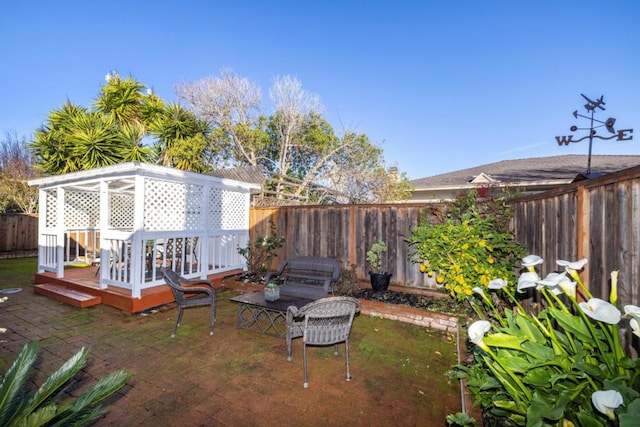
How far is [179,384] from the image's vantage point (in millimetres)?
2738

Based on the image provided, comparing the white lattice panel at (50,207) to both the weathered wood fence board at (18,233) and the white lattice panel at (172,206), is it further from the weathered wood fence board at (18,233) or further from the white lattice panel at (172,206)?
the weathered wood fence board at (18,233)

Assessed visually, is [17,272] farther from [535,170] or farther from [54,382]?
[535,170]

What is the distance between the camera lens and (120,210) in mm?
9094

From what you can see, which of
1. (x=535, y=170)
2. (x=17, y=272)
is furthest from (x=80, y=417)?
(x=535, y=170)

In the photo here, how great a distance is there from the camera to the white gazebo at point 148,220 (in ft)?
16.7

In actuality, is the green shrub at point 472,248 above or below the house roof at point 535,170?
below

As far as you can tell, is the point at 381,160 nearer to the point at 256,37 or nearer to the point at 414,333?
the point at 256,37

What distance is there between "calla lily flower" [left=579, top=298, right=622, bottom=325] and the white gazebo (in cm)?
565

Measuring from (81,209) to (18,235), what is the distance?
17.1ft

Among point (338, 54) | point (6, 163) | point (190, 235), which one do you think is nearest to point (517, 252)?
point (190, 235)

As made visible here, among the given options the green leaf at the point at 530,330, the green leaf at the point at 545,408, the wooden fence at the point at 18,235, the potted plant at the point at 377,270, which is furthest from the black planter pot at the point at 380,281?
the wooden fence at the point at 18,235

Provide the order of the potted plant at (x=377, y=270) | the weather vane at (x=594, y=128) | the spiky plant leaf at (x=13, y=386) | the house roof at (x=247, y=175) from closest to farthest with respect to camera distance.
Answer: the spiky plant leaf at (x=13, y=386) < the weather vane at (x=594, y=128) < the potted plant at (x=377, y=270) < the house roof at (x=247, y=175)

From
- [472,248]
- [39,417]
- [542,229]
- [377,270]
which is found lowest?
[377,270]

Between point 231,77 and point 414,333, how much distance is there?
14111 millimetres
